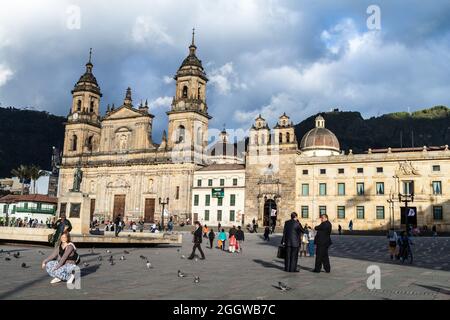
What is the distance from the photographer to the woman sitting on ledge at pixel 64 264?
34.0 feet

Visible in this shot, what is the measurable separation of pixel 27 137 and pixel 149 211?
101 m

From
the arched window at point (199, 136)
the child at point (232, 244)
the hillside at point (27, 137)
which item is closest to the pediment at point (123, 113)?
the arched window at point (199, 136)

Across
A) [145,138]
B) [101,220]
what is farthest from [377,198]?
[101,220]

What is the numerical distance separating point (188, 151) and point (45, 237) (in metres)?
43.0

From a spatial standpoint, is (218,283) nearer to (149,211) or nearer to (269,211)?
(269,211)

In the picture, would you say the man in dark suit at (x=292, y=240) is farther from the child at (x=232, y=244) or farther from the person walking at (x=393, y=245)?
the child at (x=232, y=244)

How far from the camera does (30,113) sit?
539ft

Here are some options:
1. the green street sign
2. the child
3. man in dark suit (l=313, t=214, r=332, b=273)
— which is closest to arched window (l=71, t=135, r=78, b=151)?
the green street sign

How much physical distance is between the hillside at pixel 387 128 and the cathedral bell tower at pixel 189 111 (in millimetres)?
62450

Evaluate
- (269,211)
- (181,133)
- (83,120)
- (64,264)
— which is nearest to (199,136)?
(181,133)

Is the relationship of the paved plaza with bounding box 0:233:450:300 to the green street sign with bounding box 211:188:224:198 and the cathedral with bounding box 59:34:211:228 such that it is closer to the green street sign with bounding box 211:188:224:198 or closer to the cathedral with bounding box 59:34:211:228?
the green street sign with bounding box 211:188:224:198
